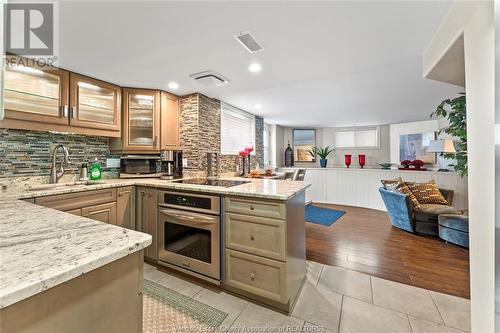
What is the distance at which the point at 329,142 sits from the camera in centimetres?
620

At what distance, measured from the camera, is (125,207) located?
230 cm

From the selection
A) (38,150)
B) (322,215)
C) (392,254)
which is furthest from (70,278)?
(322,215)

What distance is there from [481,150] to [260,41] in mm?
1525

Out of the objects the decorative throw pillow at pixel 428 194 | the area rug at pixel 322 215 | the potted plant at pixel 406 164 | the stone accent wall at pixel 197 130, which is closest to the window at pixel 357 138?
the potted plant at pixel 406 164

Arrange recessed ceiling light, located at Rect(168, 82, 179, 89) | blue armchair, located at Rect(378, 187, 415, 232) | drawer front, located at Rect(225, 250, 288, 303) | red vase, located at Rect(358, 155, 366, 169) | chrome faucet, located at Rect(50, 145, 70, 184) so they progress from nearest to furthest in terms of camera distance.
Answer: drawer front, located at Rect(225, 250, 288, 303), chrome faucet, located at Rect(50, 145, 70, 184), recessed ceiling light, located at Rect(168, 82, 179, 89), blue armchair, located at Rect(378, 187, 415, 232), red vase, located at Rect(358, 155, 366, 169)

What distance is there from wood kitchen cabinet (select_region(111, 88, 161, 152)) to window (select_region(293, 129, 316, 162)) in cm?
446

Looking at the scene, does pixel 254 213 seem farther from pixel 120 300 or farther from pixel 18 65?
pixel 18 65

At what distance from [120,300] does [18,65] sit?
2.46 metres

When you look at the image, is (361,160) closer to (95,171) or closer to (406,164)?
(406,164)

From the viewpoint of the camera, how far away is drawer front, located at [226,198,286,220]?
1551 millimetres

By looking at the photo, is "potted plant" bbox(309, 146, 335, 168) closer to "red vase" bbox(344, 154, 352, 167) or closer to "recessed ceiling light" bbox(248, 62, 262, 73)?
"red vase" bbox(344, 154, 352, 167)

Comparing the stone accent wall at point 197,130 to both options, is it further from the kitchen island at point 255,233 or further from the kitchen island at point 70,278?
the kitchen island at point 70,278

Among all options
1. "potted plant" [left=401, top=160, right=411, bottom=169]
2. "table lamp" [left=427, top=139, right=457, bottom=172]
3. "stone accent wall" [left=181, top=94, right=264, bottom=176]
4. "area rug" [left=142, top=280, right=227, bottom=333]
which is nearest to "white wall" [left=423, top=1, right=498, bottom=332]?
"area rug" [left=142, top=280, right=227, bottom=333]

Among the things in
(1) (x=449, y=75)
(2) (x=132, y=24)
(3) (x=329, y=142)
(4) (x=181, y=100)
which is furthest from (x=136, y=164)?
(3) (x=329, y=142)
